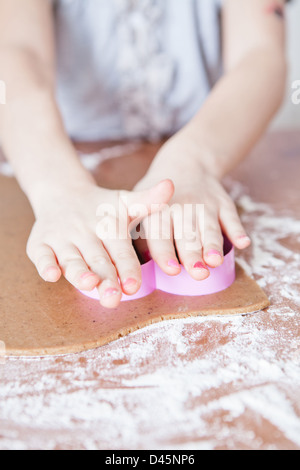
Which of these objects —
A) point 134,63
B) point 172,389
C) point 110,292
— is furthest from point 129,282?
point 134,63

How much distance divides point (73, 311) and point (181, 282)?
0.12m

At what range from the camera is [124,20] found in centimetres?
100

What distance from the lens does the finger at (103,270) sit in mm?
495

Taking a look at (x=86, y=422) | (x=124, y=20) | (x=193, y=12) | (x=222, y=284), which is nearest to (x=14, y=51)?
(x=124, y=20)

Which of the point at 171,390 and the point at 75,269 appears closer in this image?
the point at 171,390

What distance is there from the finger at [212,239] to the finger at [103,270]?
4.3 inches

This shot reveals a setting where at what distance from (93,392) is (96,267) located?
0.15m

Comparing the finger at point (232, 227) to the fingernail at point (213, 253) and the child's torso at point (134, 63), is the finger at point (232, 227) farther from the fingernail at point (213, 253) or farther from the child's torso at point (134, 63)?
the child's torso at point (134, 63)

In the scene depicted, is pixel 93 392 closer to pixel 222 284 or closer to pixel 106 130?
pixel 222 284

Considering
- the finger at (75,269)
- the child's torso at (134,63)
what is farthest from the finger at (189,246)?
the child's torso at (134,63)

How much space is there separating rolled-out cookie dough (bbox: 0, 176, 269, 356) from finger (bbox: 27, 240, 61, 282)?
1.3 inches

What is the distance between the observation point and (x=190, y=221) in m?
0.61

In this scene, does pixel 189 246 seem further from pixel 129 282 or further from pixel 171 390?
pixel 171 390

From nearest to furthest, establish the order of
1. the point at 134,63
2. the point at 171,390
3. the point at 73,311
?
the point at 171,390 < the point at 73,311 < the point at 134,63
